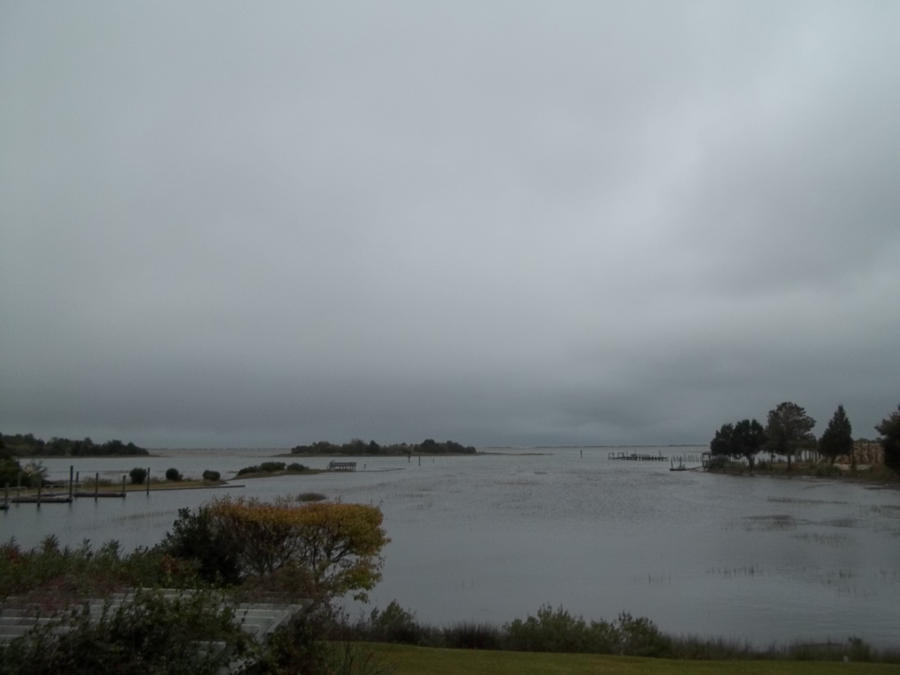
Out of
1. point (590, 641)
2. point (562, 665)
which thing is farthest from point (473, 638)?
point (562, 665)

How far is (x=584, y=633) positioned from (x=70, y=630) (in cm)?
949

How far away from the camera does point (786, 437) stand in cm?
10362

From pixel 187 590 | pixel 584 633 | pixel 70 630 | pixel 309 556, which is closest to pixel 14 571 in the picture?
pixel 187 590

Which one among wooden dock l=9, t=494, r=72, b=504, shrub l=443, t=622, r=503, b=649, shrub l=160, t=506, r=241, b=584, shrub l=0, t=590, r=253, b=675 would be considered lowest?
wooden dock l=9, t=494, r=72, b=504

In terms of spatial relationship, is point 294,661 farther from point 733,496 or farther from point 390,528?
point 733,496

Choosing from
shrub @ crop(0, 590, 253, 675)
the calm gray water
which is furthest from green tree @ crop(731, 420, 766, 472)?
shrub @ crop(0, 590, 253, 675)

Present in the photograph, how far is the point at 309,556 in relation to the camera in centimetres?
1220

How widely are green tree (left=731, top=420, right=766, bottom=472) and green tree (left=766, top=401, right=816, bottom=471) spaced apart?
2.75 meters

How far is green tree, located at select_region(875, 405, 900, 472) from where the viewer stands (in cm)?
6431

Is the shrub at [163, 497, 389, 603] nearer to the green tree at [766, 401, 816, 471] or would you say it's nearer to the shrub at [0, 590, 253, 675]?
the shrub at [0, 590, 253, 675]

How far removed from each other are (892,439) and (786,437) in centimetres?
4018

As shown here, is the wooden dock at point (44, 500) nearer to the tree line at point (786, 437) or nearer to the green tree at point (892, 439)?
the green tree at point (892, 439)

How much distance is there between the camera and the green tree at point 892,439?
64.3 m

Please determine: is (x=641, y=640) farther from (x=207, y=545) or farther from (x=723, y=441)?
(x=723, y=441)
